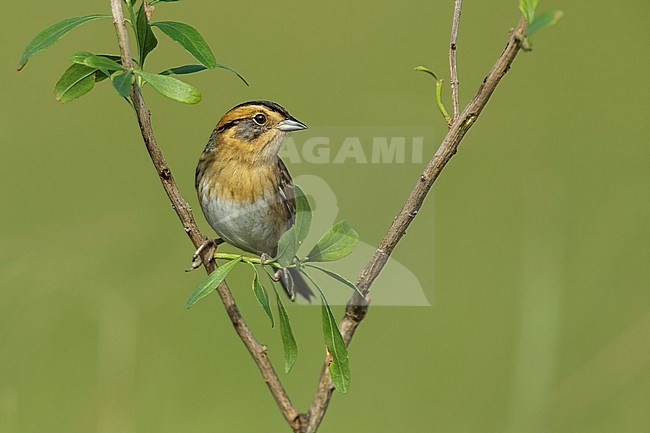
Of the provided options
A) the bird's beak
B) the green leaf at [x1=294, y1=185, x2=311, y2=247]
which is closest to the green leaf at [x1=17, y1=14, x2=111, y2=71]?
the green leaf at [x1=294, y1=185, x2=311, y2=247]

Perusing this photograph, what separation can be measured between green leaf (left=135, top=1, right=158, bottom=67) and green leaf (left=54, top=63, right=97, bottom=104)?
56 millimetres

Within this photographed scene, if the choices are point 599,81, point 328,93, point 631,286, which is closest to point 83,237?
point 631,286

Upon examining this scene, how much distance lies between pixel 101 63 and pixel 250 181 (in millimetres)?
654

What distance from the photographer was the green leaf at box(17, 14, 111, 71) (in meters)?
0.85

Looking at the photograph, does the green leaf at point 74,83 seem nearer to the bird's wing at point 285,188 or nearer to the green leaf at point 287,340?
the green leaf at point 287,340

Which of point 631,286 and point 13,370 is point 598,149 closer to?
point 631,286

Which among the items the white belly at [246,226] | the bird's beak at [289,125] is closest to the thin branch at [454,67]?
the bird's beak at [289,125]

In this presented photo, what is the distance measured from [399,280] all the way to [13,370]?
80 cm

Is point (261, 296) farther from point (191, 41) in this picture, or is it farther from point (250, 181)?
point (250, 181)

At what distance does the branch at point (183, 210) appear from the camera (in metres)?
0.87

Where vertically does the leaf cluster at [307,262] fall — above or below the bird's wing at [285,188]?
above

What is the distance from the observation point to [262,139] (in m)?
1.46

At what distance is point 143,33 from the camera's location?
34.5 inches

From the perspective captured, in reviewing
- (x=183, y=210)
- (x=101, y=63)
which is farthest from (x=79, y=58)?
(x=183, y=210)
